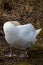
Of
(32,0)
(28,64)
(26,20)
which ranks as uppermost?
(32,0)

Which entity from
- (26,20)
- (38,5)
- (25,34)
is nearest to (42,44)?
(25,34)

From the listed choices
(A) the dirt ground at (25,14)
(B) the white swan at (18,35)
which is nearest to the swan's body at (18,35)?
(B) the white swan at (18,35)

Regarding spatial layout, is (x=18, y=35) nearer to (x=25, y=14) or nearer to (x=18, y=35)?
(x=18, y=35)

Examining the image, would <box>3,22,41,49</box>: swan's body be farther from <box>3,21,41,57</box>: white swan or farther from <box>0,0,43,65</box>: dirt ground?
<box>0,0,43,65</box>: dirt ground

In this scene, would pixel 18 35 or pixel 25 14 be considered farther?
pixel 25 14

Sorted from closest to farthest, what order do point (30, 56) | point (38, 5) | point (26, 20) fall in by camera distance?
point (30, 56) → point (26, 20) → point (38, 5)

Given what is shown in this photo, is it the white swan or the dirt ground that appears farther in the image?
the dirt ground

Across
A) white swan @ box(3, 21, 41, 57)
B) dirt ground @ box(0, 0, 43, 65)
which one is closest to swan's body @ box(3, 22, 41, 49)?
white swan @ box(3, 21, 41, 57)

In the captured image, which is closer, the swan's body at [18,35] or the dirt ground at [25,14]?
the swan's body at [18,35]

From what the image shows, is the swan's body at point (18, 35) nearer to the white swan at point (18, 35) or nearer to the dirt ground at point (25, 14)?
the white swan at point (18, 35)

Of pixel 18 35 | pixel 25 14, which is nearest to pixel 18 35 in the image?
pixel 18 35

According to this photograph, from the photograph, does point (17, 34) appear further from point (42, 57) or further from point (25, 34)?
point (42, 57)
